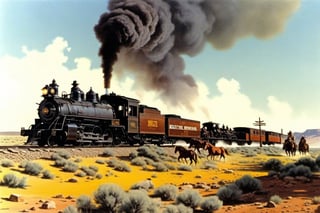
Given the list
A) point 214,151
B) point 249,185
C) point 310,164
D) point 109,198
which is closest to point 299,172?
point 310,164

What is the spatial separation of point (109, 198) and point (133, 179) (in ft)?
18.2

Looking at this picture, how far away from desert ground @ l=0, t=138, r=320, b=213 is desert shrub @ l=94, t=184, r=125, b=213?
1.00 ft

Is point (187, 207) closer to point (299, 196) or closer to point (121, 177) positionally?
point (299, 196)

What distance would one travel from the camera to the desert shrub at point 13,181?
12.0m

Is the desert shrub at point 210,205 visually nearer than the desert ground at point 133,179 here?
Yes

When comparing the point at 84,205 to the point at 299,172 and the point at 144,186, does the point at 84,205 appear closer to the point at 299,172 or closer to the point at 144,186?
the point at 144,186

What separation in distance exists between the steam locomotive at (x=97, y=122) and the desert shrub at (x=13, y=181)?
5755mm

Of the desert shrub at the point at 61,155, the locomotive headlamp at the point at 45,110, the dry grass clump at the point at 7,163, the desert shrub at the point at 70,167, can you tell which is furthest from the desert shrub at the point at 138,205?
the locomotive headlamp at the point at 45,110

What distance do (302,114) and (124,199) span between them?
31.4ft

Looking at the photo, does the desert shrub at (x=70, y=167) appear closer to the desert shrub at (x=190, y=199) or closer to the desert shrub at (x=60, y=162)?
the desert shrub at (x=60, y=162)

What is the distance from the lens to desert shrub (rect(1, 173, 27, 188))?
12.0m

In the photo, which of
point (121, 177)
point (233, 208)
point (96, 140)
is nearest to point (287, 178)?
point (233, 208)

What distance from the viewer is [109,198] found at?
32.3ft

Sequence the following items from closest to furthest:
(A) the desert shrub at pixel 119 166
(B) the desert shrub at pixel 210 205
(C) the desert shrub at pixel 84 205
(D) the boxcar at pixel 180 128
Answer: (C) the desert shrub at pixel 84 205 → (B) the desert shrub at pixel 210 205 → (A) the desert shrub at pixel 119 166 → (D) the boxcar at pixel 180 128
